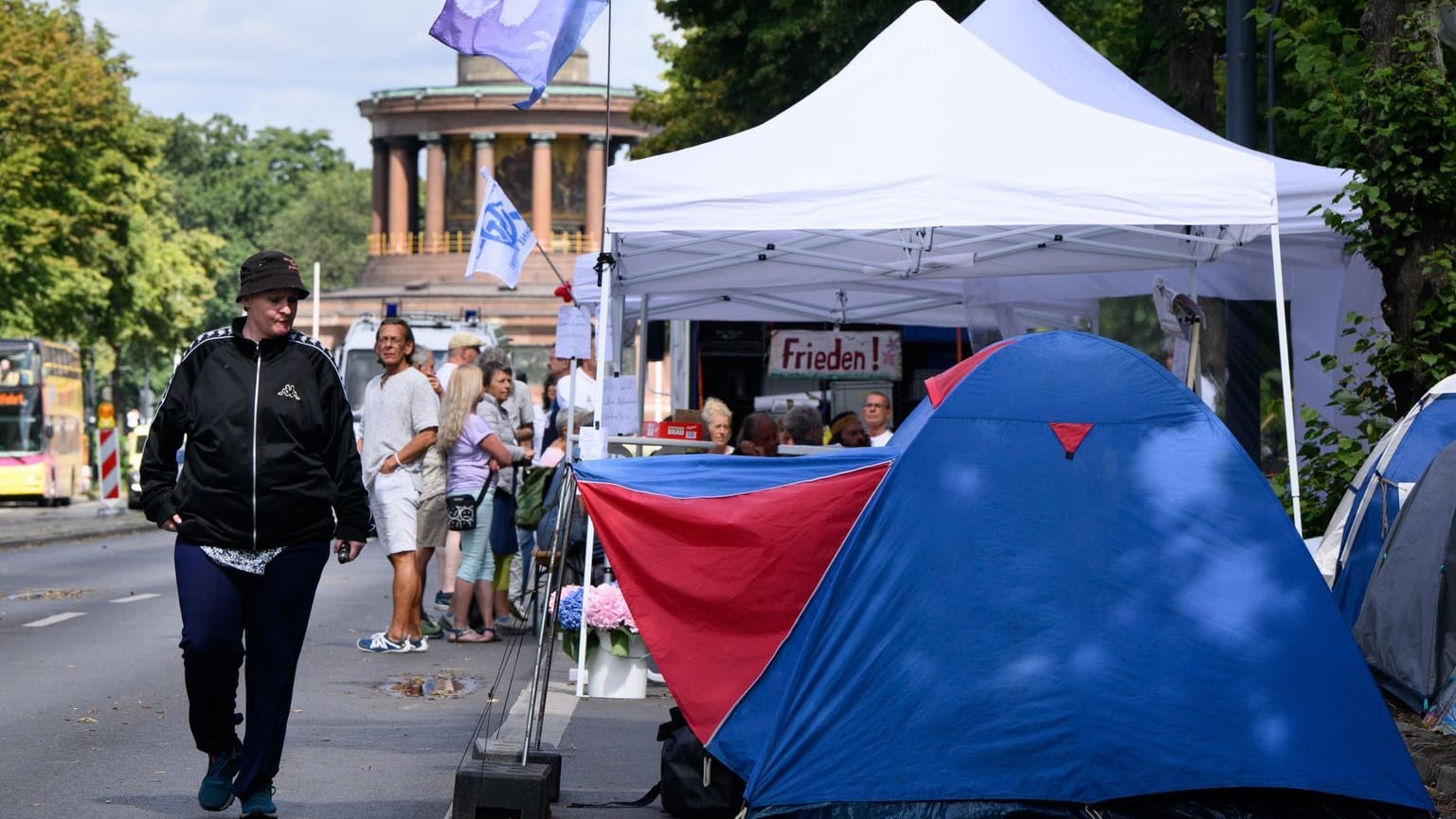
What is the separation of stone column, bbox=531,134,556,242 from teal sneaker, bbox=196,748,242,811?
2705 inches

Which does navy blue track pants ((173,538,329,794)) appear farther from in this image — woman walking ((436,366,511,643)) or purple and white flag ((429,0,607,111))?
woman walking ((436,366,511,643))

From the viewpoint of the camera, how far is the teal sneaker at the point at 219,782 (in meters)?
7.00

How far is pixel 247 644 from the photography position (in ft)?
22.7

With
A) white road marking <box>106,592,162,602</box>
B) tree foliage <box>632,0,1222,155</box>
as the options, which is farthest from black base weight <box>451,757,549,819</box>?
tree foliage <box>632,0,1222,155</box>

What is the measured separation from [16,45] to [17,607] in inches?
974

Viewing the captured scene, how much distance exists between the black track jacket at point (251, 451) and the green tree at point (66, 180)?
31562 millimetres

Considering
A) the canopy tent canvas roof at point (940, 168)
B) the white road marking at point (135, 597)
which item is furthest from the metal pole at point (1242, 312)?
the white road marking at point (135, 597)

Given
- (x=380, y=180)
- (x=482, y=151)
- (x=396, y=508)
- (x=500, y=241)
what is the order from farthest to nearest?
(x=380, y=180) < (x=482, y=151) < (x=500, y=241) < (x=396, y=508)

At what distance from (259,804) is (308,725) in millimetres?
2870

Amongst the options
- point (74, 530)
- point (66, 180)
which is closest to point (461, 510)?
point (74, 530)

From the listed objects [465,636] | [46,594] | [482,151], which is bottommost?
[46,594]

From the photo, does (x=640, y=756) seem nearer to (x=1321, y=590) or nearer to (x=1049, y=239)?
(x=1321, y=590)

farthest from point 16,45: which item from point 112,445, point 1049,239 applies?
point 1049,239

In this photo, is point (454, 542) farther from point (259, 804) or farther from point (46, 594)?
point (259, 804)
